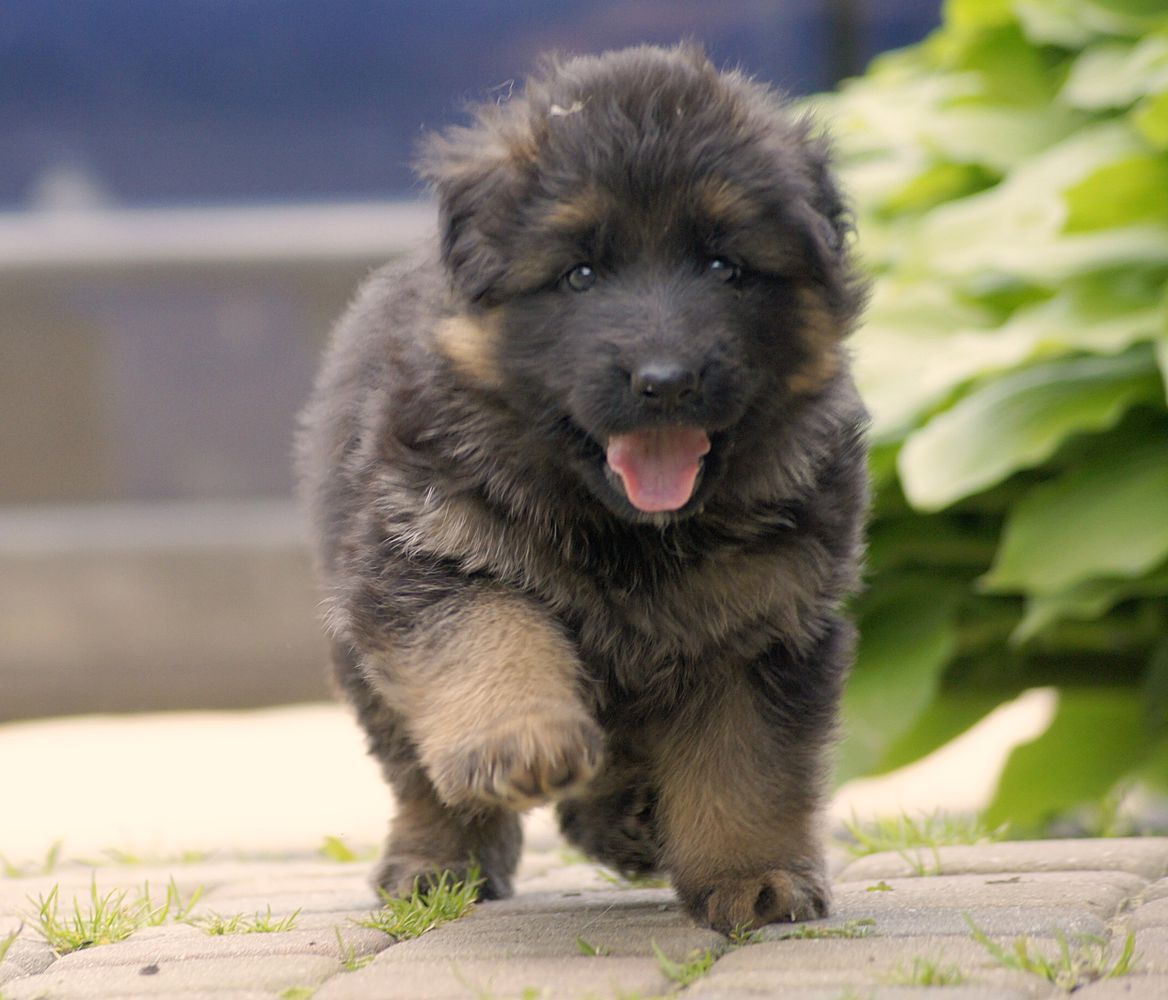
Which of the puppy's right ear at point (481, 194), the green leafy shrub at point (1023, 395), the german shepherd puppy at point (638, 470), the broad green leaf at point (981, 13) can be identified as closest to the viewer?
the german shepherd puppy at point (638, 470)

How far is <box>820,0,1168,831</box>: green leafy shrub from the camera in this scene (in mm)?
4738

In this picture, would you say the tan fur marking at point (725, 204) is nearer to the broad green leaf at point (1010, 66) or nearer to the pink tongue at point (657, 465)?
the pink tongue at point (657, 465)

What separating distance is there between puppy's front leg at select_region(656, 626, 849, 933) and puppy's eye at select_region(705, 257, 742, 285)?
0.72 meters

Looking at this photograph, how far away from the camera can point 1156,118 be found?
4.53m

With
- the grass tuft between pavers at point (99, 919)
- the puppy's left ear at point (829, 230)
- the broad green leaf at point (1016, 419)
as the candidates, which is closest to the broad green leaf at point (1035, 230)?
the broad green leaf at point (1016, 419)

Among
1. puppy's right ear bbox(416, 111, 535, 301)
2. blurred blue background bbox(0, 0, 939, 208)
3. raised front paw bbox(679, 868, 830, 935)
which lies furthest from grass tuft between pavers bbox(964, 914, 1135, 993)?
blurred blue background bbox(0, 0, 939, 208)

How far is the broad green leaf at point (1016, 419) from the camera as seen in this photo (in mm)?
4656

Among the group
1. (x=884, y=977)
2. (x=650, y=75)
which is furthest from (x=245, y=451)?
(x=884, y=977)

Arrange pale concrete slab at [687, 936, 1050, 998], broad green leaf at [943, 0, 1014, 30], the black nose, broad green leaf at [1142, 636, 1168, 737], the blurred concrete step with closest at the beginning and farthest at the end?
pale concrete slab at [687, 936, 1050, 998] < the black nose < broad green leaf at [1142, 636, 1168, 737] < broad green leaf at [943, 0, 1014, 30] < the blurred concrete step

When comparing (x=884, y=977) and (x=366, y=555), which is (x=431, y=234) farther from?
(x=884, y=977)

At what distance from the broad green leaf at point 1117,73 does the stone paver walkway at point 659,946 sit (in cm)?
224

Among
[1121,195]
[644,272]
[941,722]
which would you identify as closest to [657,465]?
[644,272]

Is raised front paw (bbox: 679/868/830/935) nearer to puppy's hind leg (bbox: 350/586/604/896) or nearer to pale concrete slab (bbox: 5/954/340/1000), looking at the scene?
puppy's hind leg (bbox: 350/586/604/896)

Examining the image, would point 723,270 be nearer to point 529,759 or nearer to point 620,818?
point 529,759
